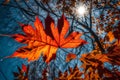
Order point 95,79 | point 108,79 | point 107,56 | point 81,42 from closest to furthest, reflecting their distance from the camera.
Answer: point 81,42 → point 107,56 → point 108,79 → point 95,79

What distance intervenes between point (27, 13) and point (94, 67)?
18.0 feet

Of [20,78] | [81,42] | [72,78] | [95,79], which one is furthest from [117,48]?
[20,78]

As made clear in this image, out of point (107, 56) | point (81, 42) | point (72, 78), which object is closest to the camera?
point (81, 42)

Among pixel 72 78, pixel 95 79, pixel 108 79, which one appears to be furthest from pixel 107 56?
pixel 72 78

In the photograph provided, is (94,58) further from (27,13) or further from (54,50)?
(27,13)

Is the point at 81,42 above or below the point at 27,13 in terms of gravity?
below

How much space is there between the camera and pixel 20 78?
4.11 metres

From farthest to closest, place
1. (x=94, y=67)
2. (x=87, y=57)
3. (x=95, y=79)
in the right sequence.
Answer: (x=95, y=79) → (x=94, y=67) → (x=87, y=57)

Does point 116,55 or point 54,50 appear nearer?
point 54,50

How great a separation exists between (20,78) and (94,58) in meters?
2.52

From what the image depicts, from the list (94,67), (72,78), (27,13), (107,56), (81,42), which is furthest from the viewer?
(27,13)

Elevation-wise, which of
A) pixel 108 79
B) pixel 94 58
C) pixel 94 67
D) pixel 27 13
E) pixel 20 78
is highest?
pixel 27 13

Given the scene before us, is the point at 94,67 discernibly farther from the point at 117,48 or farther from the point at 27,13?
the point at 27,13

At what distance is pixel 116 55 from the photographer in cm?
196
